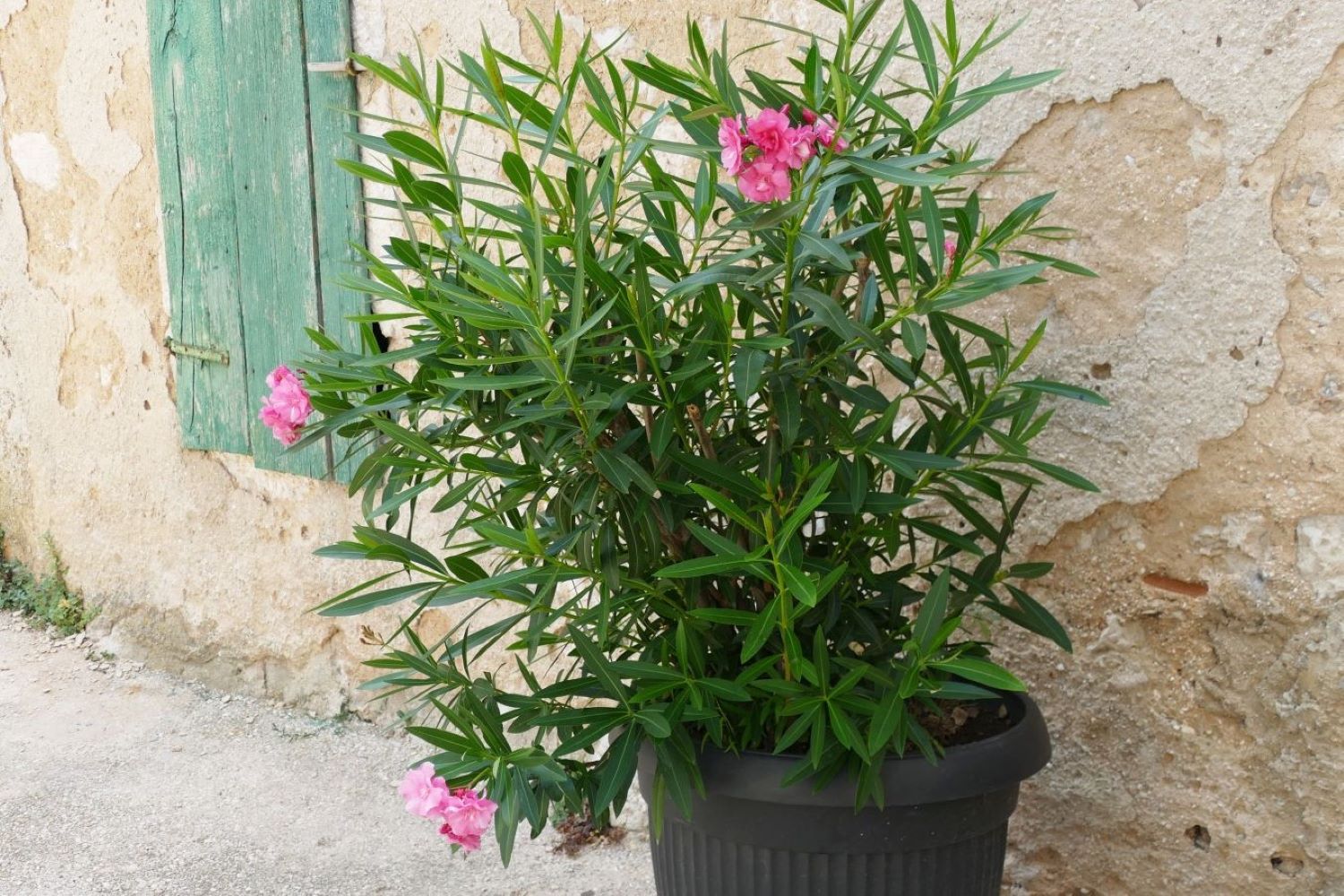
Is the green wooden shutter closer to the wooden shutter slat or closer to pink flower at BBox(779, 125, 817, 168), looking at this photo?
the wooden shutter slat

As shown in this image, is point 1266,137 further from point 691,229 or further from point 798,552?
point 691,229

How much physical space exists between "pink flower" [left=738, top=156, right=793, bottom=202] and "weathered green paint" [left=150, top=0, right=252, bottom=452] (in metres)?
2.21

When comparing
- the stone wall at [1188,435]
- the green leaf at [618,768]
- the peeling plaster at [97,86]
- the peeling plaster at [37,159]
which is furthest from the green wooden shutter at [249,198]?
the green leaf at [618,768]

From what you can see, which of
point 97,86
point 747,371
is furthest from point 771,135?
point 97,86

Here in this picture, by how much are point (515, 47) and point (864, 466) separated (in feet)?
4.76

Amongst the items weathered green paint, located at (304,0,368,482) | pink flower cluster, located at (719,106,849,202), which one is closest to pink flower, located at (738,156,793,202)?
pink flower cluster, located at (719,106,849,202)

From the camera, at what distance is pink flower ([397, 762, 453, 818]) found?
1.51m

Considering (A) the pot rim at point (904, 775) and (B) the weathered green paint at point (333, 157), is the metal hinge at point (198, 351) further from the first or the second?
(A) the pot rim at point (904, 775)

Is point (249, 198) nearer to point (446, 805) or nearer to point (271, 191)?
point (271, 191)

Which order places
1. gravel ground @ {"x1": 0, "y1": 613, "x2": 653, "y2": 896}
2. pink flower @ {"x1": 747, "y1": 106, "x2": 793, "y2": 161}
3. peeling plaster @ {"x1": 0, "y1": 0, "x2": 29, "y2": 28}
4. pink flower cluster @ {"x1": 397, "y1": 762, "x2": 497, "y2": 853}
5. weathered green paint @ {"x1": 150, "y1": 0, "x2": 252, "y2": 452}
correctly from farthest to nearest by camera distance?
peeling plaster @ {"x1": 0, "y1": 0, "x2": 29, "y2": 28} → weathered green paint @ {"x1": 150, "y1": 0, "x2": 252, "y2": 452} → gravel ground @ {"x1": 0, "y1": 613, "x2": 653, "y2": 896} → pink flower cluster @ {"x1": 397, "y1": 762, "x2": 497, "y2": 853} → pink flower @ {"x1": 747, "y1": 106, "x2": 793, "y2": 161}

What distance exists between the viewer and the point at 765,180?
4.72 ft

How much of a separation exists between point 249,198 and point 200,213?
8.9 inches

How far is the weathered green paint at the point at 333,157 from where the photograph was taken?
3.00 metres

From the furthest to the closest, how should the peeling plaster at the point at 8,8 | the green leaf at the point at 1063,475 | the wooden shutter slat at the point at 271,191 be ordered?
the peeling plaster at the point at 8,8
the wooden shutter slat at the point at 271,191
the green leaf at the point at 1063,475
